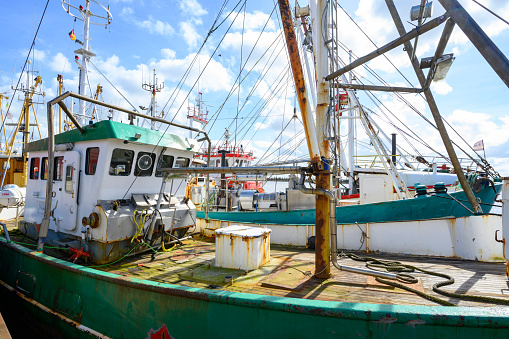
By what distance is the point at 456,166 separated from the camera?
4949 millimetres

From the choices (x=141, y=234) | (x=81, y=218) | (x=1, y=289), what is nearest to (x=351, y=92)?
(x=141, y=234)

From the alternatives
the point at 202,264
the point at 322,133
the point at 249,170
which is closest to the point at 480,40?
Answer: the point at 322,133

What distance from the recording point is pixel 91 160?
6309 mm

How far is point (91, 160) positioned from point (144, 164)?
1148mm

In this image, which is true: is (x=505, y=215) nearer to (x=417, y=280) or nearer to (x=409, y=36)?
(x=417, y=280)

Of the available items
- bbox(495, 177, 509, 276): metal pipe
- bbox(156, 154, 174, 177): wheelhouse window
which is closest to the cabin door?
bbox(156, 154, 174, 177): wheelhouse window

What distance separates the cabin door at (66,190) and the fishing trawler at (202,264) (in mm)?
36

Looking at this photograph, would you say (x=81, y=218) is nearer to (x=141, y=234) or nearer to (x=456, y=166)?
(x=141, y=234)

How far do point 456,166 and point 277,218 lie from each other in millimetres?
6001

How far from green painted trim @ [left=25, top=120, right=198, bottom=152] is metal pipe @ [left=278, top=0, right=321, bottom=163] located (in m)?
3.78

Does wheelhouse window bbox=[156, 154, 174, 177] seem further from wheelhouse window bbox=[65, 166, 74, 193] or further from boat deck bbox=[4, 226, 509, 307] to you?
boat deck bbox=[4, 226, 509, 307]

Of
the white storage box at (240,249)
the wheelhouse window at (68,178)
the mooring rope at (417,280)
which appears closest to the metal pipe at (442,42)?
the mooring rope at (417,280)

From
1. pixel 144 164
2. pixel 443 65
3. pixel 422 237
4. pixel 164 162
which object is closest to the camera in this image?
pixel 443 65

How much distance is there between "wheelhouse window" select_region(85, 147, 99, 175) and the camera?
20.4ft
